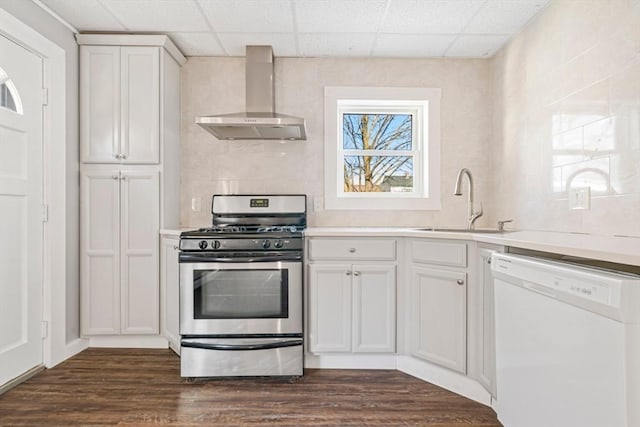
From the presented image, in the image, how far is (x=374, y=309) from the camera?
2412 mm

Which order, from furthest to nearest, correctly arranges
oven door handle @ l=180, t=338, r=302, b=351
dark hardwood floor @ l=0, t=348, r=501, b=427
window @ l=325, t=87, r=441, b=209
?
window @ l=325, t=87, r=441, b=209, oven door handle @ l=180, t=338, r=302, b=351, dark hardwood floor @ l=0, t=348, r=501, b=427

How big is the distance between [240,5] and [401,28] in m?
1.08

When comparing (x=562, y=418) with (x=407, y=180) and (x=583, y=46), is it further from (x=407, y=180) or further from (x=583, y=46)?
(x=407, y=180)

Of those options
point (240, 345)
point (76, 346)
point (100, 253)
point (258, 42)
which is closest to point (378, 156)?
point (258, 42)

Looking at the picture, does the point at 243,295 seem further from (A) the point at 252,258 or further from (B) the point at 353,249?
(B) the point at 353,249

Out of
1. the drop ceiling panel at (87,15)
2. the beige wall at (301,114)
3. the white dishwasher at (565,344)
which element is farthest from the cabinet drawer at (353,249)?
the drop ceiling panel at (87,15)

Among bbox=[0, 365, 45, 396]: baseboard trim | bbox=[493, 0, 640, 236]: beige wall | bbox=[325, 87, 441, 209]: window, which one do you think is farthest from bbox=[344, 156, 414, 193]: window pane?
bbox=[0, 365, 45, 396]: baseboard trim

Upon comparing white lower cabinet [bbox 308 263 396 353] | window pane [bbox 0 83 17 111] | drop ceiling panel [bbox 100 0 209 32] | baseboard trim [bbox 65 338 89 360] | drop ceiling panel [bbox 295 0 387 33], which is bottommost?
baseboard trim [bbox 65 338 89 360]

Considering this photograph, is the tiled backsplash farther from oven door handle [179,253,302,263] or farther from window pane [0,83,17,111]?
window pane [0,83,17,111]

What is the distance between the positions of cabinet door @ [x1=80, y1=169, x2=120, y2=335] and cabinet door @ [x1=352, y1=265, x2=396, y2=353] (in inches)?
67.9

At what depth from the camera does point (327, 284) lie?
7.96 ft

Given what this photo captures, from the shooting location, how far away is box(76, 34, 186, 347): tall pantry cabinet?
2.72 m

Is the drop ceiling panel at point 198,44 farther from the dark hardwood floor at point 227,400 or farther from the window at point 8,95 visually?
the dark hardwood floor at point 227,400

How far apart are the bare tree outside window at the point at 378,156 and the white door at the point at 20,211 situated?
218cm
